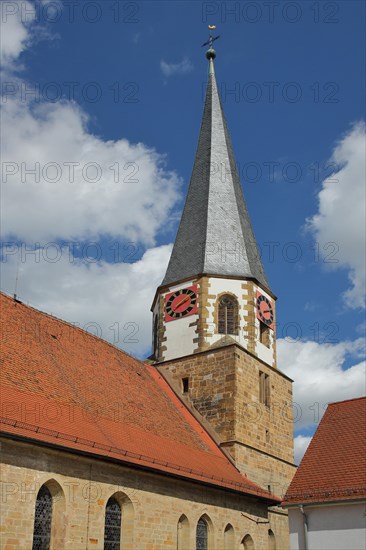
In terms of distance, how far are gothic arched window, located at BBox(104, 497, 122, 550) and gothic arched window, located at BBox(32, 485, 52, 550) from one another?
1.53 meters

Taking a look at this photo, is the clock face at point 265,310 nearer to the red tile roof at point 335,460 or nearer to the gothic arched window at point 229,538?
the red tile roof at point 335,460

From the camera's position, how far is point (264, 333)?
78.6 ft

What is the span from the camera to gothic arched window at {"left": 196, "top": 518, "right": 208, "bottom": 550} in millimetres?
16062

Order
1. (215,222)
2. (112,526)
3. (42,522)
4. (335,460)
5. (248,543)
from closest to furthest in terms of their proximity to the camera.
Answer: (42,522) → (112,526) → (335,460) → (248,543) → (215,222)

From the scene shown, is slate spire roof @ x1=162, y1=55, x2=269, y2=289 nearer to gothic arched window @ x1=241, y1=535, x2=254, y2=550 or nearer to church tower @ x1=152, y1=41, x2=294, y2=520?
church tower @ x1=152, y1=41, x2=294, y2=520

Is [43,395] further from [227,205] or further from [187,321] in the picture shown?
[227,205]

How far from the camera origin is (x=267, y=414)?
2248 centimetres

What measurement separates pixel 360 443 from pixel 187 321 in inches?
357

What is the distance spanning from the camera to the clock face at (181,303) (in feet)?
77.3

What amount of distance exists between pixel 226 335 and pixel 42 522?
11.4 meters

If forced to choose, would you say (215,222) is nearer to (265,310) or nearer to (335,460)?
(265,310)

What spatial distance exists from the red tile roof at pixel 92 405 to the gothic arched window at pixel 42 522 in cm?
103

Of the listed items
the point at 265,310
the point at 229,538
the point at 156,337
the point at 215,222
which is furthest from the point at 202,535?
the point at 215,222

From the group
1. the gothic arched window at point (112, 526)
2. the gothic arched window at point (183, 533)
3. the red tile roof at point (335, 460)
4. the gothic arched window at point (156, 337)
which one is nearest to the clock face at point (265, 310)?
the gothic arched window at point (156, 337)
